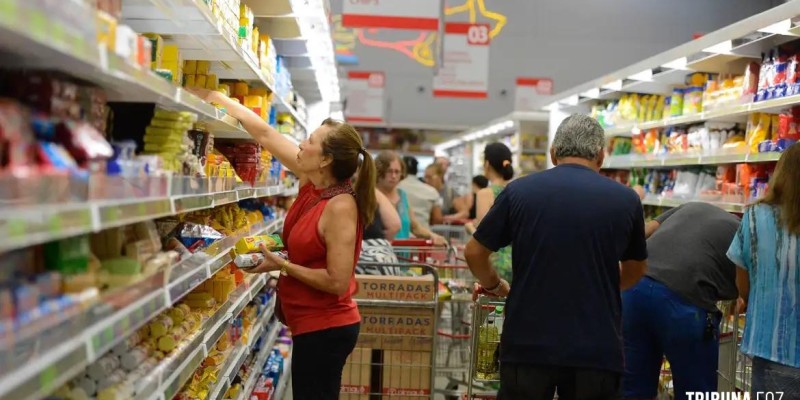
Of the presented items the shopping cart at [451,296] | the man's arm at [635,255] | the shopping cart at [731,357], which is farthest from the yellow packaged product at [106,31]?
the shopping cart at [451,296]

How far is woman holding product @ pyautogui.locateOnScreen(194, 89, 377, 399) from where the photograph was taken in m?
3.06

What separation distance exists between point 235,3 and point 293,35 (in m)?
1.74

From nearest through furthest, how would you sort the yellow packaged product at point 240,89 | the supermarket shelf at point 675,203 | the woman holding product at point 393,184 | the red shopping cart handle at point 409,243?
the yellow packaged product at point 240,89 → the supermarket shelf at point 675,203 → the red shopping cart handle at point 409,243 → the woman holding product at point 393,184

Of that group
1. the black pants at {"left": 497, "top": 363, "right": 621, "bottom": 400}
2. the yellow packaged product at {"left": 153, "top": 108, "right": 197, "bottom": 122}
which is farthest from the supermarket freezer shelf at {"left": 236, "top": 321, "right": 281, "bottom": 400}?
the yellow packaged product at {"left": 153, "top": 108, "right": 197, "bottom": 122}

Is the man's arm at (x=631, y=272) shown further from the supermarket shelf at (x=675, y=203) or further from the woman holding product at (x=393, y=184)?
the woman holding product at (x=393, y=184)

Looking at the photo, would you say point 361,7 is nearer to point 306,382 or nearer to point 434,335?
point 434,335

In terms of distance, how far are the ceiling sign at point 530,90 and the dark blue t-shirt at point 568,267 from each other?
42.6ft

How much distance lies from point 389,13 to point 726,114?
443 cm

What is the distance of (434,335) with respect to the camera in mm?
4223

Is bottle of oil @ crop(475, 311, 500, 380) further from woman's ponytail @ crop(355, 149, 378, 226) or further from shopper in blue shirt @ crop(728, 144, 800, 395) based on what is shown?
shopper in blue shirt @ crop(728, 144, 800, 395)

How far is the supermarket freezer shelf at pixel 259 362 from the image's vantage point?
13.6 ft

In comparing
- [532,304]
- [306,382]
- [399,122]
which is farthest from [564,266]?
[399,122]

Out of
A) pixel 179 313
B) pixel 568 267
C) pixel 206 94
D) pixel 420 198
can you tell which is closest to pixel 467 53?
pixel 420 198

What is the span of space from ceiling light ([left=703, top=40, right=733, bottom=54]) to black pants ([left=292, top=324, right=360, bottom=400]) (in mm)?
3088
